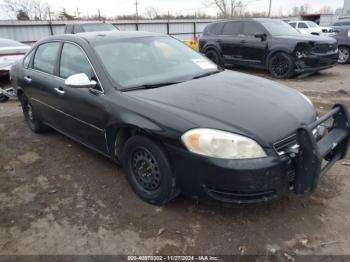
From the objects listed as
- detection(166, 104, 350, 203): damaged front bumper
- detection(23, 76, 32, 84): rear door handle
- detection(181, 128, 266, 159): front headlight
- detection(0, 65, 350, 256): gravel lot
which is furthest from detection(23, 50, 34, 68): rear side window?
detection(181, 128, 266, 159): front headlight

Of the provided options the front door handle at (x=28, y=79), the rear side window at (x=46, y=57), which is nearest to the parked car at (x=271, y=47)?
the rear side window at (x=46, y=57)

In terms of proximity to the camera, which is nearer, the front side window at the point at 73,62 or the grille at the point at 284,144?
the grille at the point at 284,144

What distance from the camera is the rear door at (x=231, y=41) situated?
10422 millimetres

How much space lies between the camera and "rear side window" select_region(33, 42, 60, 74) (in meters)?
4.17

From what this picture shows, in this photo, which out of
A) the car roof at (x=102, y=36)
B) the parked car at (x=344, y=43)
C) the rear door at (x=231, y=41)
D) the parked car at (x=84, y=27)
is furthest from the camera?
the parked car at (x=84, y=27)

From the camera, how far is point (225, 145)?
2469mm

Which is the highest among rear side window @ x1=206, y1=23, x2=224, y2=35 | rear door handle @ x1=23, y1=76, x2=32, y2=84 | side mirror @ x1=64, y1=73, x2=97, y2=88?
rear side window @ x1=206, y1=23, x2=224, y2=35

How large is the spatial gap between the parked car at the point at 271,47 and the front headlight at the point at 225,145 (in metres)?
7.29

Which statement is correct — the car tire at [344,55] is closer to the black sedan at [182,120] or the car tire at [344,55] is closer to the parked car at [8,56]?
the black sedan at [182,120]

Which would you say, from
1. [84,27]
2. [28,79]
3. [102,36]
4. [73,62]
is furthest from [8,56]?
[102,36]

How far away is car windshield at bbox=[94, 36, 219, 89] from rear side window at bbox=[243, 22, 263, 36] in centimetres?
653

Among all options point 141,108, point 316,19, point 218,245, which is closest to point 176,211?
point 218,245

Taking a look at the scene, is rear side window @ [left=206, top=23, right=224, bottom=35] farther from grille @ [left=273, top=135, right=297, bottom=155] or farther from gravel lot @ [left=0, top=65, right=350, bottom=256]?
grille @ [left=273, top=135, right=297, bottom=155]

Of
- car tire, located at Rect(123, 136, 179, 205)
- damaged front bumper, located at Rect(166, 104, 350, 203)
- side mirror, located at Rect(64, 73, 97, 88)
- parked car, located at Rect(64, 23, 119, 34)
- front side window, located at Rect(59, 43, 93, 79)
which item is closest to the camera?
damaged front bumper, located at Rect(166, 104, 350, 203)
